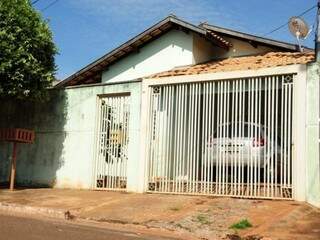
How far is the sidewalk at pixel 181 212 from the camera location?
9.64 m

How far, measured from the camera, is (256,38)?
57.2 ft

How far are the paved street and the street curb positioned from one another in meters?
1.05

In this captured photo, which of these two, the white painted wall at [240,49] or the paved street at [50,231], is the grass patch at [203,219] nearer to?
the paved street at [50,231]

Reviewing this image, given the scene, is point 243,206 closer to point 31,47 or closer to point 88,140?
point 88,140

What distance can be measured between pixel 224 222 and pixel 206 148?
3.34 m

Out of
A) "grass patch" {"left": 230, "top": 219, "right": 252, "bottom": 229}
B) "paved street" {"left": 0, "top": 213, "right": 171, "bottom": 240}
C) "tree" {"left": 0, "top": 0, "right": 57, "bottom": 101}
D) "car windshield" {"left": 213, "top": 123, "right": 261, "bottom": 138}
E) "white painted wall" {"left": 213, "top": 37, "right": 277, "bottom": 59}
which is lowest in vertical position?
"paved street" {"left": 0, "top": 213, "right": 171, "bottom": 240}

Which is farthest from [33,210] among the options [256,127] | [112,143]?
[256,127]

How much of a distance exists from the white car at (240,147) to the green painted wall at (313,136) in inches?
31.6

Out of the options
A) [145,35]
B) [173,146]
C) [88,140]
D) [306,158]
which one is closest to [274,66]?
[306,158]

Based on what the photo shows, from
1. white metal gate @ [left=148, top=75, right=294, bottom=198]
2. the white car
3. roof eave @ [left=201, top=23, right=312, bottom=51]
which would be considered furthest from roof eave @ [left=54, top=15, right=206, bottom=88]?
the white car

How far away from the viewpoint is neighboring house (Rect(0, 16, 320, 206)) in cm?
1222

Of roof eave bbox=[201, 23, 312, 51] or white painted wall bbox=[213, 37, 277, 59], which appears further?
white painted wall bbox=[213, 37, 277, 59]

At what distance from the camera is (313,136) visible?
468 inches

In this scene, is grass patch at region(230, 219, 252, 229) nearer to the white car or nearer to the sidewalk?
the sidewalk
